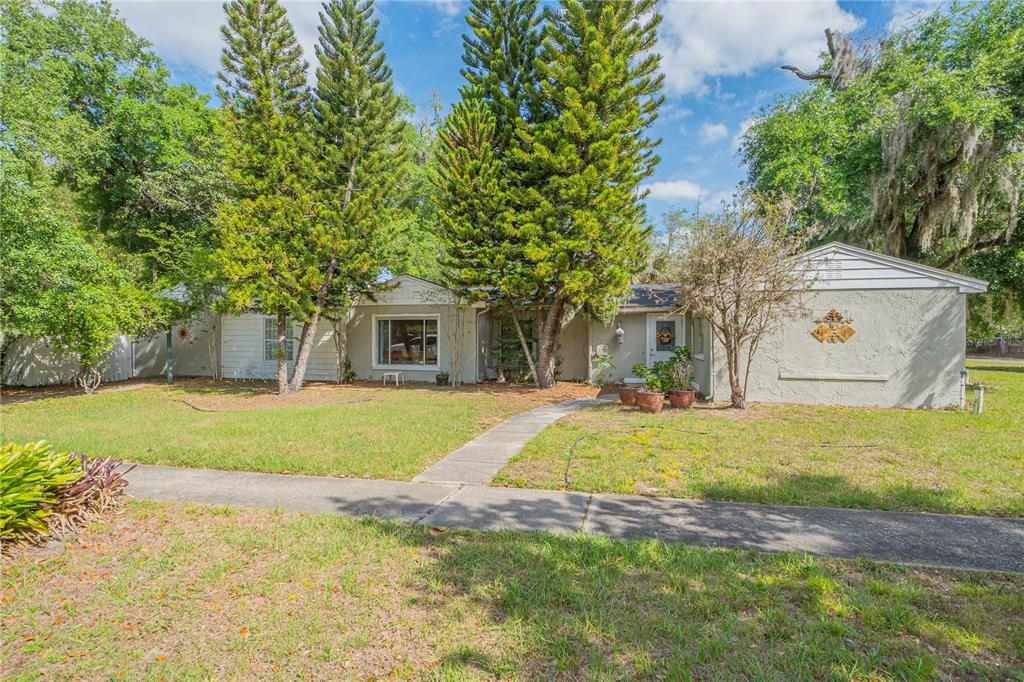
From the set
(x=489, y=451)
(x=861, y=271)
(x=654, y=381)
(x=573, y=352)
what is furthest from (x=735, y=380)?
(x=573, y=352)

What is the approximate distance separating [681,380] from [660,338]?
475cm

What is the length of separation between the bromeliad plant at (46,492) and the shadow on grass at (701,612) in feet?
10.1

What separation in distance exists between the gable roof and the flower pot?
3348 millimetres

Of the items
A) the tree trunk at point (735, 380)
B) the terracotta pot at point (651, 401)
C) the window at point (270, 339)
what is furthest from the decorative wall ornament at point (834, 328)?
the window at point (270, 339)

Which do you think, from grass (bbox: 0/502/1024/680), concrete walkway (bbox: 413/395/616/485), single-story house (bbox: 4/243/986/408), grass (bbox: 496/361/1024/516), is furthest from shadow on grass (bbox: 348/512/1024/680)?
single-story house (bbox: 4/243/986/408)

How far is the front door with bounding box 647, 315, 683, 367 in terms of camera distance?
46.3 feet

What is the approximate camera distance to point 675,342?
14125mm

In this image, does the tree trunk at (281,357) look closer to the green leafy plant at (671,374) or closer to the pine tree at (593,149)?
the pine tree at (593,149)

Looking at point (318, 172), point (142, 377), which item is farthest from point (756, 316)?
point (142, 377)

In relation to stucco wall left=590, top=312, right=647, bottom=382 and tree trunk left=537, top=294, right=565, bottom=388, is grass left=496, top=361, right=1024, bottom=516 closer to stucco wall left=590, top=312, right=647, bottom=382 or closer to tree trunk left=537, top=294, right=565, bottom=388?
tree trunk left=537, top=294, right=565, bottom=388

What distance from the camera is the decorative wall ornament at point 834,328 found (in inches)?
376

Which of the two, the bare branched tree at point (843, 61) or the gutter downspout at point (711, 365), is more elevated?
the bare branched tree at point (843, 61)

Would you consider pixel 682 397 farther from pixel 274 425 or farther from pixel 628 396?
pixel 274 425

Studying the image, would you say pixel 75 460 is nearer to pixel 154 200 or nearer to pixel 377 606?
pixel 377 606
